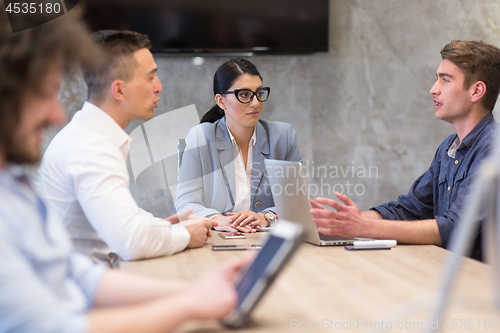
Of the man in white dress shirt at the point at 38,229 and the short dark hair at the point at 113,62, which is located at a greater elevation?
the short dark hair at the point at 113,62

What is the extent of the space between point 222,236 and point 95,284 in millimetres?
923

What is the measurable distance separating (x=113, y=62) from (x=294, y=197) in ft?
2.59

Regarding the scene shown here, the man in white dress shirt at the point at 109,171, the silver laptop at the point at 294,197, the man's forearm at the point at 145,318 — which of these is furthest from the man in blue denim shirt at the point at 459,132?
the man's forearm at the point at 145,318

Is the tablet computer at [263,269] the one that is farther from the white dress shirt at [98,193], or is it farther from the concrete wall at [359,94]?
the concrete wall at [359,94]

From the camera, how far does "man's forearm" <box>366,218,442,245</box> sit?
1636 millimetres

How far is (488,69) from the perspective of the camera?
2033mm

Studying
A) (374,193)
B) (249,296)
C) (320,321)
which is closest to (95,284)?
(249,296)

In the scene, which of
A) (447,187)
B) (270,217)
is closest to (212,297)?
(270,217)

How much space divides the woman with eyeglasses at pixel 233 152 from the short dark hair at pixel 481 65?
0.96 m

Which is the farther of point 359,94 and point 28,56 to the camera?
point 359,94

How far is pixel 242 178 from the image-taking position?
2.54 m

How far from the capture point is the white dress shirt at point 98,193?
1340 millimetres

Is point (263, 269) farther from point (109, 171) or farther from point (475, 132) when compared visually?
point (475, 132)

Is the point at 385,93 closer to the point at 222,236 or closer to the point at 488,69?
the point at 488,69
